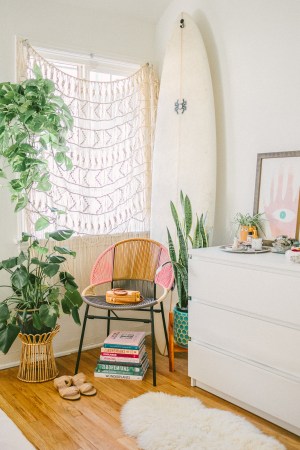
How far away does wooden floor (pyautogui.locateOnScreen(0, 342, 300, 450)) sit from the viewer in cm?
223

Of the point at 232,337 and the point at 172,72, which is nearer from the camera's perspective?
the point at 232,337

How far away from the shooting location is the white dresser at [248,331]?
7.38ft

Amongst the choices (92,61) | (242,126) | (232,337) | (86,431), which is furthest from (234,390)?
(92,61)

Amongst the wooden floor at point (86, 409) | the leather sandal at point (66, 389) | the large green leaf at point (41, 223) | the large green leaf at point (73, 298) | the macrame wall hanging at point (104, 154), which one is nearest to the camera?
the wooden floor at point (86, 409)

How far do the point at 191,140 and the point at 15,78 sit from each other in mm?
1214

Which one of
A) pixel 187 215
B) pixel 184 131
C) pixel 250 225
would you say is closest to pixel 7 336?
pixel 187 215

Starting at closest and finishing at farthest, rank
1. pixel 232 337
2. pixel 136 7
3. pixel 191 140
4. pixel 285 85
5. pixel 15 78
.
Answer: pixel 232 337, pixel 285 85, pixel 15 78, pixel 191 140, pixel 136 7

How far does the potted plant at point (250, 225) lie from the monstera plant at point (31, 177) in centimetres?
107

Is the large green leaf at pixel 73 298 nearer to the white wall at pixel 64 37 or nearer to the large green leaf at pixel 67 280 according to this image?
the large green leaf at pixel 67 280

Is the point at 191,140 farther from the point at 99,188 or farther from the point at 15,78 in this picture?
the point at 15,78

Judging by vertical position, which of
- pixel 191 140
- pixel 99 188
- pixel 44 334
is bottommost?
pixel 44 334

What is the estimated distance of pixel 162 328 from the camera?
3391 millimetres

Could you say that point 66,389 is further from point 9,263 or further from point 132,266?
point 132,266

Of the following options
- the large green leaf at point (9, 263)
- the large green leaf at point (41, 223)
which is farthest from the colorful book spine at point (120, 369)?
the large green leaf at point (41, 223)
